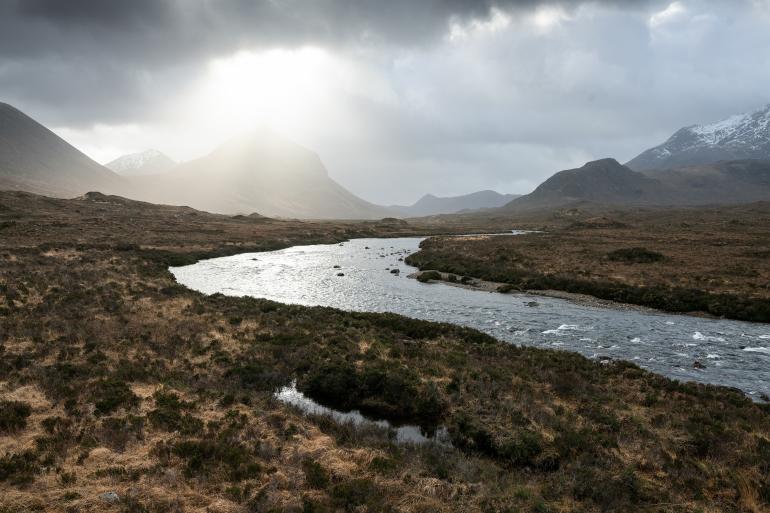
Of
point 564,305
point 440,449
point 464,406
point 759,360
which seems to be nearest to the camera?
point 440,449

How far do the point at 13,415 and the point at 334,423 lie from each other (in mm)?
12134

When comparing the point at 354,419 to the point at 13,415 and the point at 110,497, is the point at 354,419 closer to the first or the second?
the point at 110,497

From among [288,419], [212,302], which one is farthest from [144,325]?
[288,419]

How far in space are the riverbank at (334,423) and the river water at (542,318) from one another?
4.35 metres

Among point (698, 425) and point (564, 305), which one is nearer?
point (698, 425)

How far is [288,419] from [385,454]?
4729 millimetres

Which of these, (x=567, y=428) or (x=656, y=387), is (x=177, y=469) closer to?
(x=567, y=428)

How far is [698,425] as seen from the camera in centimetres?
1725

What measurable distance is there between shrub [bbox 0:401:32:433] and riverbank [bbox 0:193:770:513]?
0.22ft

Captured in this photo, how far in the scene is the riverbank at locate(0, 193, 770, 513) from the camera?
1270cm

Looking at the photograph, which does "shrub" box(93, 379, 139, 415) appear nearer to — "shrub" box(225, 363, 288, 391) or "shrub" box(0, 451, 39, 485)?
"shrub" box(0, 451, 39, 485)

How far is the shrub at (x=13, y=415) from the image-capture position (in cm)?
1511

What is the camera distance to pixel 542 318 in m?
36.8

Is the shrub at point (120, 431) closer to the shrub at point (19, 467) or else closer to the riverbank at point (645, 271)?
the shrub at point (19, 467)
